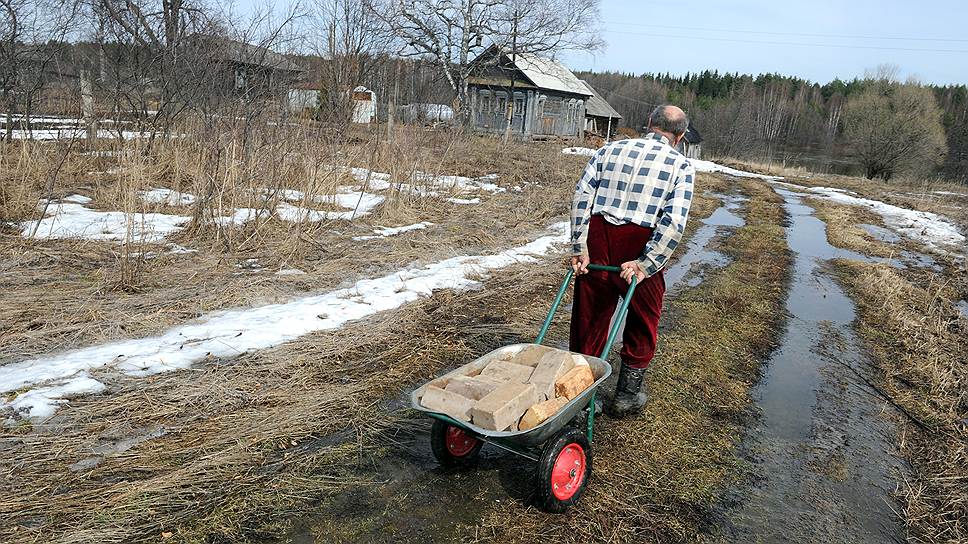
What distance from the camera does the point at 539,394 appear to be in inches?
123

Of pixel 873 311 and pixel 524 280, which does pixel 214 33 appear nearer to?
pixel 524 280

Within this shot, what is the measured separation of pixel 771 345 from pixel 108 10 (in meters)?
16.1

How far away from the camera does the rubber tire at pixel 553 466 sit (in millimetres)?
2992

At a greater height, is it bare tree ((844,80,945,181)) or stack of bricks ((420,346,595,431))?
bare tree ((844,80,945,181))

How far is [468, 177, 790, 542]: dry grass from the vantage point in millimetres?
3109

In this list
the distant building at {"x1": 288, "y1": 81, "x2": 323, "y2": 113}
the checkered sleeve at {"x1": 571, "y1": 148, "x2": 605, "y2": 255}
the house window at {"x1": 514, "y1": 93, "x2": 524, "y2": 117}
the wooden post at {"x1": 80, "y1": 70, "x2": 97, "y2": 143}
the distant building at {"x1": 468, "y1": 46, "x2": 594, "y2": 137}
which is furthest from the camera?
the house window at {"x1": 514, "y1": 93, "x2": 524, "y2": 117}

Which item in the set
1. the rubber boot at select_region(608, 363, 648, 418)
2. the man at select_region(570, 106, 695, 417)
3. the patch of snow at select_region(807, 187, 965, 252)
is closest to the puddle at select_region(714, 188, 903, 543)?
the rubber boot at select_region(608, 363, 648, 418)

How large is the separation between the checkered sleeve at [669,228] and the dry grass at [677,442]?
3.86 ft

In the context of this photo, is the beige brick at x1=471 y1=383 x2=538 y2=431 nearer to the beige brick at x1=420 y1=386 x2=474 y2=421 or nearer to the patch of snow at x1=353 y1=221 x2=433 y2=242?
the beige brick at x1=420 y1=386 x2=474 y2=421

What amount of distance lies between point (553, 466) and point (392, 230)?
758 centimetres

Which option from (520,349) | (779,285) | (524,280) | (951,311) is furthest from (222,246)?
(951,311)

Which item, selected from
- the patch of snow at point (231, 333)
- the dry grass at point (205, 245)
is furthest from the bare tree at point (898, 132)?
the patch of snow at point (231, 333)

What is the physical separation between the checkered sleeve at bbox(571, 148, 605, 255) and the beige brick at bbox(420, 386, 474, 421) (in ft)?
4.92

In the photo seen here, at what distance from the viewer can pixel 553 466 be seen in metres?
3.02
